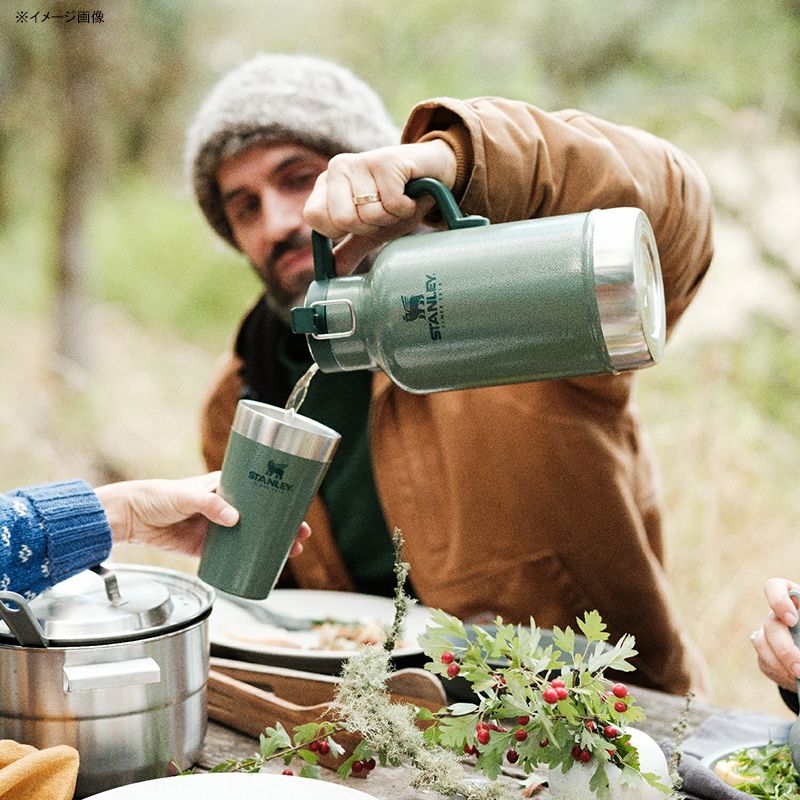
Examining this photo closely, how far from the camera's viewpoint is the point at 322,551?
201 cm

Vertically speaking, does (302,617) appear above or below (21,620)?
below

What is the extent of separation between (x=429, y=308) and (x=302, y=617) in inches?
32.3

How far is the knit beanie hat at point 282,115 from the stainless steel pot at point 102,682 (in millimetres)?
1207

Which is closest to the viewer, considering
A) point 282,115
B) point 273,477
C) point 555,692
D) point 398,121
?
point 555,692

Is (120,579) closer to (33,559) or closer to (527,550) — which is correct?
(33,559)

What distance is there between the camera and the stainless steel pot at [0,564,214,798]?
102 centimetres

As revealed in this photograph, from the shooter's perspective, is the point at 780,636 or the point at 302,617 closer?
the point at 780,636

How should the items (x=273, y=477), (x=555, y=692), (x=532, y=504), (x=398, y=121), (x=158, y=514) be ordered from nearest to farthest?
(x=555, y=692)
(x=273, y=477)
(x=158, y=514)
(x=532, y=504)
(x=398, y=121)

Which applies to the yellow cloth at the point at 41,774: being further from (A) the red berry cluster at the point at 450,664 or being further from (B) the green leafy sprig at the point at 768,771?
(B) the green leafy sprig at the point at 768,771

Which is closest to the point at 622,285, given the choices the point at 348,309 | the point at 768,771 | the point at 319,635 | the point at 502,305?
the point at 502,305

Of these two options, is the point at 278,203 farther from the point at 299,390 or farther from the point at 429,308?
the point at 429,308

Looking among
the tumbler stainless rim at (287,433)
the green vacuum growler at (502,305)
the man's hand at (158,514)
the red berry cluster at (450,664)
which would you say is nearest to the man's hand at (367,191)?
the green vacuum growler at (502,305)

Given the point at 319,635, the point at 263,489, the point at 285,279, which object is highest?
the point at 285,279

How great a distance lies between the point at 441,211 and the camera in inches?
46.3
